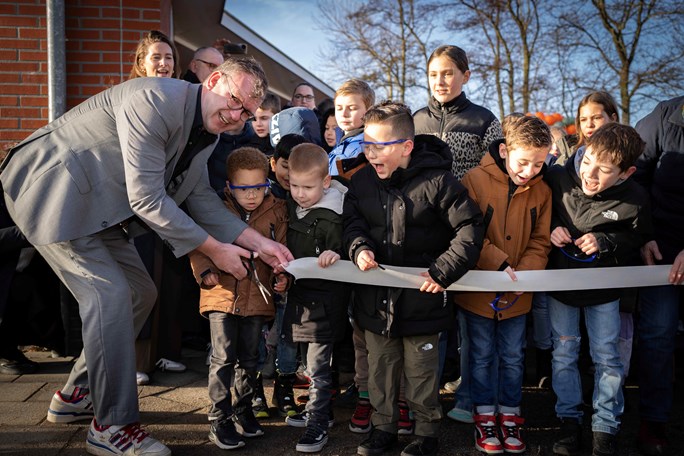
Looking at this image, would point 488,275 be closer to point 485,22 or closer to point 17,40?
point 17,40

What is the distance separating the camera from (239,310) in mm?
3668

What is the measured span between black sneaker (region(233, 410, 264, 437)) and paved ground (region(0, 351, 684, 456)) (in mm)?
53

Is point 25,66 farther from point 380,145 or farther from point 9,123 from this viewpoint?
point 380,145

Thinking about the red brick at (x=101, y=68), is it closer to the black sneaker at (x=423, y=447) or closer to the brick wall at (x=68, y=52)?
the brick wall at (x=68, y=52)

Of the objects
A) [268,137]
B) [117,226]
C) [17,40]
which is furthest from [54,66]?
[117,226]

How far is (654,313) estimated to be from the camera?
12.5 ft

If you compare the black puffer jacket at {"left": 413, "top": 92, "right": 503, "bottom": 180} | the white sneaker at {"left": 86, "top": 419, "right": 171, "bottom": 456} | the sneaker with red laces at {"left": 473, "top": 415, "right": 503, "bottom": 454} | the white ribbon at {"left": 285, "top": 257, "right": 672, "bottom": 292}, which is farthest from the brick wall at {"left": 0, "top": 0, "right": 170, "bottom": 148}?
the sneaker with red laces at {"left": 473, "top": 415, "right": 503, "bottom": 454}

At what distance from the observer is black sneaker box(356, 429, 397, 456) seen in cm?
354

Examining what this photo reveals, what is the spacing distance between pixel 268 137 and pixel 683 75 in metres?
15.5

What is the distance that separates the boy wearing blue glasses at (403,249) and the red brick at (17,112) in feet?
12.1

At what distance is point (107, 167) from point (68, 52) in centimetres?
301

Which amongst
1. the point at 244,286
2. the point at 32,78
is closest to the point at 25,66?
the point at 32,78

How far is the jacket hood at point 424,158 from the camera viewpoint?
11.7 feet

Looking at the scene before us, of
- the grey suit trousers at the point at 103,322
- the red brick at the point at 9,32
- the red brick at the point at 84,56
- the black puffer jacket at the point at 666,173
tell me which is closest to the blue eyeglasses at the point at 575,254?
the black puffer jacket at the point at 666,173
